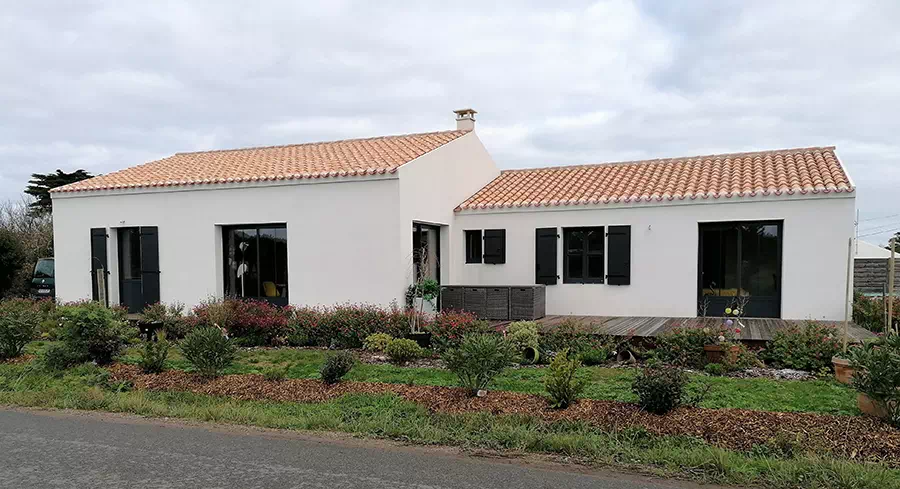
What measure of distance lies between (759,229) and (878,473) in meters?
9.46

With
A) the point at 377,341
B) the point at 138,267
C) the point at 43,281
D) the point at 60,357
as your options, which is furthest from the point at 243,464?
the point at 43,281

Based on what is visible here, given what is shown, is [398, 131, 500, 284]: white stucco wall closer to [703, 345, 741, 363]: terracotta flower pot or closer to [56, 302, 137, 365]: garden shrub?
[56, 302, 137, 365]: garden shrub

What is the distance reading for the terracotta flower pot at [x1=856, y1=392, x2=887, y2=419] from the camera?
5.96 meters

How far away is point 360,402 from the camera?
742 cm

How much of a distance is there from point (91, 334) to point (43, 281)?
41.1ft

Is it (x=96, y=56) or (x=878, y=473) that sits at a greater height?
(x=96, y=56)

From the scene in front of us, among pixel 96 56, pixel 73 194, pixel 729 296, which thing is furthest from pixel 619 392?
pixel 73 194

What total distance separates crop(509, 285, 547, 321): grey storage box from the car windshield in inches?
626

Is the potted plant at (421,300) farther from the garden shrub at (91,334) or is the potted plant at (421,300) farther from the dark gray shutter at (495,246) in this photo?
the garden shrub at (91,334)

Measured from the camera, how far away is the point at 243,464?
5453mm

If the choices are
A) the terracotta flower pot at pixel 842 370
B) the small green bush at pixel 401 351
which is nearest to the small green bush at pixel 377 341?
the small green bush at pixel 401 351

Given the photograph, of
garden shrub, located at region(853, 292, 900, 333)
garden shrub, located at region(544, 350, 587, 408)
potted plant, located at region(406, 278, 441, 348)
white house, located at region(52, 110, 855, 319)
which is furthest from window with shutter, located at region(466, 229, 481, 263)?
garden shrub, located at region(544, 350, 587, 408)

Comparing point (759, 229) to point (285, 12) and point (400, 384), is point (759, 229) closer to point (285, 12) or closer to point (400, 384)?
point (400, 384)

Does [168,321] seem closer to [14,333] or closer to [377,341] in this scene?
[14,333]
